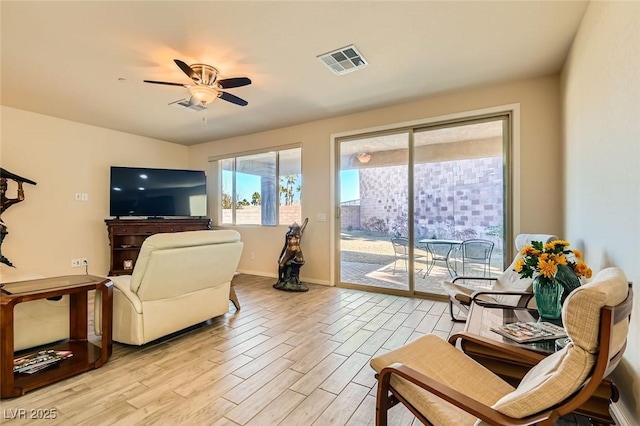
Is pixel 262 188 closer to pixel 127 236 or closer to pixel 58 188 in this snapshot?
pixel 127 236

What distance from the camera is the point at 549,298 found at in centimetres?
179

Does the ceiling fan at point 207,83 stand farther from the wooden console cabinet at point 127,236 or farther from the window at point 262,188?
the wooden console cabinet at point 127,236

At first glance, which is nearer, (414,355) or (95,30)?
(414,355)

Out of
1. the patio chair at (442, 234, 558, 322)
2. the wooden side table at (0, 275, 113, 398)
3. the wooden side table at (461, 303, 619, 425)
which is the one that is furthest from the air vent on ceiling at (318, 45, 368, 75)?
the wooden side table at (0, 275, 113, 398)

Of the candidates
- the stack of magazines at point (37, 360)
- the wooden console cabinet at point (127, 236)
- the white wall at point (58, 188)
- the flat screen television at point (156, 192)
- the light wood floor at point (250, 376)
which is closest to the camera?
the light wood floor at point (250, 376)

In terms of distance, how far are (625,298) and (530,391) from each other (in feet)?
1.39

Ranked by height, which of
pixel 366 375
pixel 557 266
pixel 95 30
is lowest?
pixel 366 375

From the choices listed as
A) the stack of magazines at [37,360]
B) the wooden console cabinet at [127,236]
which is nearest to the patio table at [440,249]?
the stack of magazines at [37,360]

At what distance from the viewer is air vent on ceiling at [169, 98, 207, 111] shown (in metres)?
3.94

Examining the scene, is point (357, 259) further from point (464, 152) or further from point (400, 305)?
point (464, 152)

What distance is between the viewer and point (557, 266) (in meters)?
1.78

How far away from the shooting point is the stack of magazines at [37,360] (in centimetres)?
194

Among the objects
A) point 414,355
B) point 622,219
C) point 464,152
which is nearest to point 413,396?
point 414,355

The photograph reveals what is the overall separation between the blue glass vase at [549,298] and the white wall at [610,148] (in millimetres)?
324
